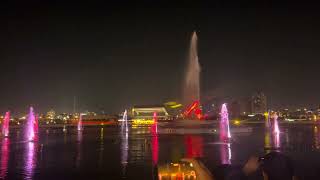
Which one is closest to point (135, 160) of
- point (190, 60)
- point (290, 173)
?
point (290, 173)

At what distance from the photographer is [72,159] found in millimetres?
27312

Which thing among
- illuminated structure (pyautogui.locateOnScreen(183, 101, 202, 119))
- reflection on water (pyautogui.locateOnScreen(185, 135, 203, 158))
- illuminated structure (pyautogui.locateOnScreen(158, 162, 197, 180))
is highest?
illuminated structure (pyautogui.locateOnScreen(183, 101, 202, 119))

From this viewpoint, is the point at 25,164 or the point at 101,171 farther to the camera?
the point at 25,164

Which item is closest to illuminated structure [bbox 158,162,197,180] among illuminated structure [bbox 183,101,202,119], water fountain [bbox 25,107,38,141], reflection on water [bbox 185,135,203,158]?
reflection on water [bbox 185,135,203,158]

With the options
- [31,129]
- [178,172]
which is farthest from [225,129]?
[178,172]

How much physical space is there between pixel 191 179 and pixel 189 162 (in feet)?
3.28

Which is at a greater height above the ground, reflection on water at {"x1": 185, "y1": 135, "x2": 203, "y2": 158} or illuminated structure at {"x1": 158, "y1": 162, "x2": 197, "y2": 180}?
illuminated structure at {"x1": 158, "y1": 162, "x2": 197, "y2": 180}

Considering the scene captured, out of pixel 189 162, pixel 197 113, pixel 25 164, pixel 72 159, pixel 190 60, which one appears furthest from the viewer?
pixel 197 113

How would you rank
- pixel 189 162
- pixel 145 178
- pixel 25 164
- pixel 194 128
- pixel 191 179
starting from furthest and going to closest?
pixel 194 128
pixel 25 164
pixel 145 178
pixel 189 162
pixel 191 179

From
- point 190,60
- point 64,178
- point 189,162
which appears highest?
point 190,60

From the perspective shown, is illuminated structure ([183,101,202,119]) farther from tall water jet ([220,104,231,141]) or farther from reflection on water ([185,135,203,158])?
reflection on water ([185,135,203,158])

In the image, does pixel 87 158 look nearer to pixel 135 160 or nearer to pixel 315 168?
pixel 135 160

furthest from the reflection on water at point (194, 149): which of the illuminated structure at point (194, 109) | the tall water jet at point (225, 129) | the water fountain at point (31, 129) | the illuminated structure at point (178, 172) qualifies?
the illuminated structure at point (194, 109)

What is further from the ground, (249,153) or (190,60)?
(190,60)
